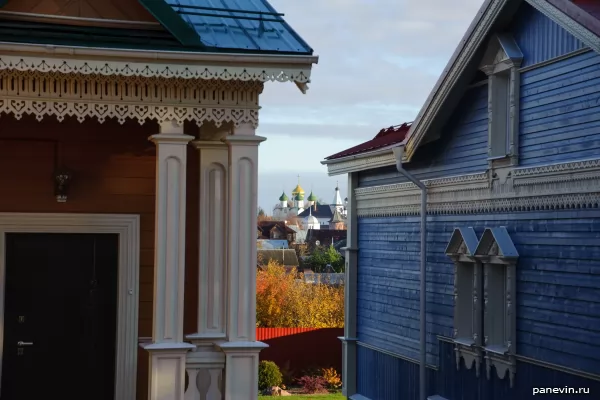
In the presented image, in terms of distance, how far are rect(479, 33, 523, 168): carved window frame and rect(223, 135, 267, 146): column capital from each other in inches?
198

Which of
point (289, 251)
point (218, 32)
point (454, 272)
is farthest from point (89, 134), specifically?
point (289, 251)

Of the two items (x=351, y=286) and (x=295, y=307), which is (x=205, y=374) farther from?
(x=295, y=307)

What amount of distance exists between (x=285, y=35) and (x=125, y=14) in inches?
55.4

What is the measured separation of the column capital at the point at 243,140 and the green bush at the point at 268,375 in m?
16.7

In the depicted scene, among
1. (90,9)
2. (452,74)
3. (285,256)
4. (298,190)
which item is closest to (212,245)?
(90,9)

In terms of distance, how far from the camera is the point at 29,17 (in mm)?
8055

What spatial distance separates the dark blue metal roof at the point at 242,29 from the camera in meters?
8.18

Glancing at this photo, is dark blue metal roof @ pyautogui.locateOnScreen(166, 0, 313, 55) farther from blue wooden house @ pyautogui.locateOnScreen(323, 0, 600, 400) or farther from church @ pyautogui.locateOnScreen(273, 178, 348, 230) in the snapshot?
church @ pyautogui.locateOnScreen(273, 178, 348, 230)

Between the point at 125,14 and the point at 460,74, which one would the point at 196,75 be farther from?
the point at 460,74

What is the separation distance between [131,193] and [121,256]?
650mm

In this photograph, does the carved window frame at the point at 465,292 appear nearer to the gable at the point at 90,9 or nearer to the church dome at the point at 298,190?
the gable at the point at 90,9

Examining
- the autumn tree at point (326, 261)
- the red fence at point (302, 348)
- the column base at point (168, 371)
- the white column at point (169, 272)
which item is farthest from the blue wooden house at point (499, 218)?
the autumn tree at point (326, 261)

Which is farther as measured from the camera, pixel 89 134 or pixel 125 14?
pixel 89 134

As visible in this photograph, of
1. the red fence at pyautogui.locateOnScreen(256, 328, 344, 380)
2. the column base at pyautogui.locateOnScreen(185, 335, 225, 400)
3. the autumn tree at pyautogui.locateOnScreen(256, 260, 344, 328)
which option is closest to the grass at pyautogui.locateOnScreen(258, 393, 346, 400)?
the red fence at pyautogui.locateOnScreen(256, 328, 344, 380)
